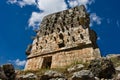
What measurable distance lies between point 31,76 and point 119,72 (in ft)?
12.7

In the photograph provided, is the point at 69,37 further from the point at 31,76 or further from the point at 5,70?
the point at 5,70

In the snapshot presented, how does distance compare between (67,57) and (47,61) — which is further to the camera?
(47,61)

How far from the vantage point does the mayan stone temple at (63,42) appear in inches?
787

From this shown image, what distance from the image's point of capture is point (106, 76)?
30.9 ft

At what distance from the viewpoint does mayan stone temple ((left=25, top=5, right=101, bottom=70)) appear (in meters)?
20.0

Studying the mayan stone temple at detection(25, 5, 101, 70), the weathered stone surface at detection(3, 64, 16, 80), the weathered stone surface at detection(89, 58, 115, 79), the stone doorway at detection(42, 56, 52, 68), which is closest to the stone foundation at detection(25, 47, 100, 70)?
the mayan stone temple at detection(25, 5, 101, 70)

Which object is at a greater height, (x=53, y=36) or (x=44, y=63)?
(x=53, y=36)

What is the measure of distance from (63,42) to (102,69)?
12245mm

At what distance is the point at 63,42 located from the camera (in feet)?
71.4

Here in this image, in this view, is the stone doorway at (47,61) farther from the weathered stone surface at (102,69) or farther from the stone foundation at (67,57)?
the weathered stone surface at (102,69)

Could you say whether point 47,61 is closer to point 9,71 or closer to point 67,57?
point 67,57

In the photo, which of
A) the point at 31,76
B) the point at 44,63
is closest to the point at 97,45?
the point at 44,63

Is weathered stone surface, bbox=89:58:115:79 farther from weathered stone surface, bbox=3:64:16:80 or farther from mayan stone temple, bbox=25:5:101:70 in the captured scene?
mayan stone temple, bbox=25:5:101:70

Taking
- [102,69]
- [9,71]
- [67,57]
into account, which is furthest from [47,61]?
[9,71]
